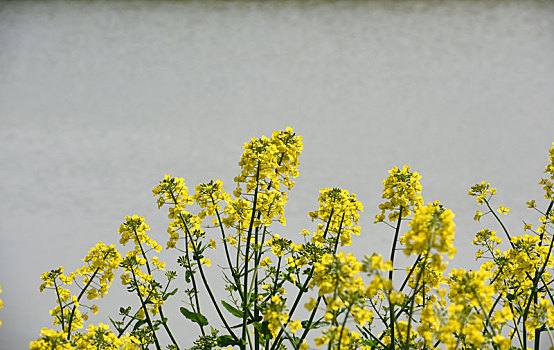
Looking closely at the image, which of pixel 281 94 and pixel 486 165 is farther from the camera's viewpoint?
pixel 281 94

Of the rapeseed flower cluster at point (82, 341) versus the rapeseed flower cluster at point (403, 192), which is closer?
the rapeseed flower cluster at point (82, 341)

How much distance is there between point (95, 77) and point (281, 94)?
3.27 ft

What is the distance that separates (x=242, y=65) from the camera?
2479 millimetres

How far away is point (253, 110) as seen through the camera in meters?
2.43

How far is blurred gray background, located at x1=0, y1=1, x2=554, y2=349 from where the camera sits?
2.26m

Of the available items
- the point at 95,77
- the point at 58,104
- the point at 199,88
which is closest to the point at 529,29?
the point at 199,88

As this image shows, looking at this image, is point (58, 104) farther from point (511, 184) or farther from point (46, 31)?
point (511, 184)

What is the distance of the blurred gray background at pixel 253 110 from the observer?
89.1 inches

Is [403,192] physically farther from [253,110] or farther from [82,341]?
[253,110]

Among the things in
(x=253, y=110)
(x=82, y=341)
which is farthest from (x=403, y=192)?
(x=253, y=110)

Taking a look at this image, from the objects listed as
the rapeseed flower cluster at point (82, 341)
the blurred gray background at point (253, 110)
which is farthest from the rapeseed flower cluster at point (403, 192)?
the blurred gray background at point (253, 110)

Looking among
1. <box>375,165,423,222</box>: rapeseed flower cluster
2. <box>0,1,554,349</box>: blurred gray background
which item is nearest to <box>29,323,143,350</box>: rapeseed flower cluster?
<box>375,165,423,222</box>: rapeseed flower cluster

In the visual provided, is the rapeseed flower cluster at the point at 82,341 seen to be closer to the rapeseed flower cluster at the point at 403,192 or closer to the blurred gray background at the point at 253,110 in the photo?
the rapeseed flower cluster at the point at 403,192

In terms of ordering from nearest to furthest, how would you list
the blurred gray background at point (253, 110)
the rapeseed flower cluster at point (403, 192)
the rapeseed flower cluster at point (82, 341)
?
1. the rapeseed flower cluster at point (82, 341)
2. the rapeseed flower cluster at point (403, 192)
3. the blurred gray background at point (253, 110)
